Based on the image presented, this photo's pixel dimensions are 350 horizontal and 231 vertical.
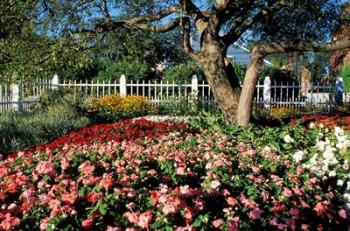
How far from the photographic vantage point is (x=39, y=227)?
3279mm

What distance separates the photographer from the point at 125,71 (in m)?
22.8

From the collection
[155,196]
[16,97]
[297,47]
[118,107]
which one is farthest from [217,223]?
[16,97]

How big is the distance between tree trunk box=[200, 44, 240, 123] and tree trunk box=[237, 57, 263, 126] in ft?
2.13

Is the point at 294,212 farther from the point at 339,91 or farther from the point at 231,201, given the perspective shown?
the point at 339,91

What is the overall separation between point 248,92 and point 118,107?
23.4 ft

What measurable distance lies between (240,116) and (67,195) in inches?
254

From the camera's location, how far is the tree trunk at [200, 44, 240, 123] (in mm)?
10297

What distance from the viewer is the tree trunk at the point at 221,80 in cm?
1030

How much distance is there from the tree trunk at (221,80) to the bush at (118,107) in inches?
189

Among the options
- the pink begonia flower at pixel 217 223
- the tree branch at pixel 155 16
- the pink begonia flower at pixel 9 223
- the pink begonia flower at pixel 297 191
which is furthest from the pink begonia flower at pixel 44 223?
the tree branch at pixel 155 16

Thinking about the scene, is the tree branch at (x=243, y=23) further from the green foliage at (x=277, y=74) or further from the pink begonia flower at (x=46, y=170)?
the green foliage at (x=277, y=74)

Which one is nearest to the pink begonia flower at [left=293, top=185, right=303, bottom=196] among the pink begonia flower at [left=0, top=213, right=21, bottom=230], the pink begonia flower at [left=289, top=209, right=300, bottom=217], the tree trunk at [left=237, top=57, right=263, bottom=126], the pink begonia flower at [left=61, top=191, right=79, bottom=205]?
the pink begonia flower at [left=289, top=209, right=300, bottom=217]

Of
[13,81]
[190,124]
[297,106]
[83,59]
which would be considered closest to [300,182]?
[190,124]

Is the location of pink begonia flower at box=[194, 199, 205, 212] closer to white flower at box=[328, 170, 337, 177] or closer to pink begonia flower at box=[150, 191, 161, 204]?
pink begonia flower at box=[150, 191, 161, 204]
